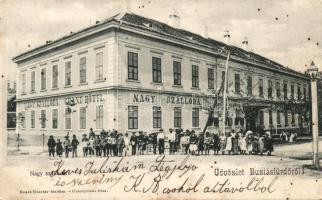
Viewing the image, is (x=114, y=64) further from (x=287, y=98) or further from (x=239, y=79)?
(x=287, y=98)

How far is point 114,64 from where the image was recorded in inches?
318

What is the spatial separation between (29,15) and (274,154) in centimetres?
562

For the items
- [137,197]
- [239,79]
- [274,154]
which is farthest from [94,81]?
[274,154]

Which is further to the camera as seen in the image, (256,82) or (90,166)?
(256,82)

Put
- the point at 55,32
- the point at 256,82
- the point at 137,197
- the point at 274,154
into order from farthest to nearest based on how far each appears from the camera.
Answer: the point at 256,82
the point at 274,154
the point at 55,32
the point at 137,197

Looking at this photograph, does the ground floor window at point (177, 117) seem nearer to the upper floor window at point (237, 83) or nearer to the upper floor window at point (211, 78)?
the upper floor window at point (211, 78)

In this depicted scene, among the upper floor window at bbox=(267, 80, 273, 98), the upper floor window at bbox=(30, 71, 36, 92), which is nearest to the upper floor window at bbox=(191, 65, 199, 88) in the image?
the upper floor window at bbox=(267, 80, 273, 98)

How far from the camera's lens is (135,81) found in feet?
27.9

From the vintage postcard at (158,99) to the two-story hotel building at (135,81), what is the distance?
0.08 feet

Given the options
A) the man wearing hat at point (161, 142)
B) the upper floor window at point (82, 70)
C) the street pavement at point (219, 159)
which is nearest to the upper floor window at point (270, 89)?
the street pavement at point (219, 159)

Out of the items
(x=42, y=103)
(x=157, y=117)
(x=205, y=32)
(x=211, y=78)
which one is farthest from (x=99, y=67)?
(x=211, y=78)

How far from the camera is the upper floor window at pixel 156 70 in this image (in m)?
8.61

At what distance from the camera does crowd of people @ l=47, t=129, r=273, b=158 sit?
7.81 metres

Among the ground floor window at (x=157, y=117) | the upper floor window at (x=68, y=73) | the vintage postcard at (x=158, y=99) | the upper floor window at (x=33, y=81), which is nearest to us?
the vintage postcard at (x=158, y=99)
